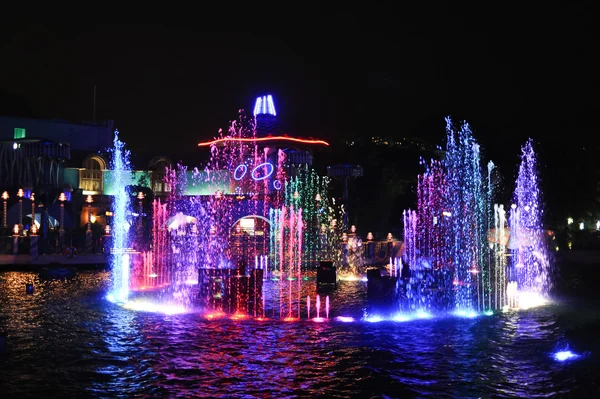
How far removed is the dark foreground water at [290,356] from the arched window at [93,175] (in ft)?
108

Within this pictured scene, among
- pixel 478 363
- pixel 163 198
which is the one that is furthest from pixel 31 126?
pixel 478 363

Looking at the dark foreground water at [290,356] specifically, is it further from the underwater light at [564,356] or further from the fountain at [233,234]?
the fountain at [233,234]

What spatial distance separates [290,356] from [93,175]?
39.3m

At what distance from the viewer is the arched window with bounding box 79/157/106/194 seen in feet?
151

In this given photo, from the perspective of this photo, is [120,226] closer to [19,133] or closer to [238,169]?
[238,169]

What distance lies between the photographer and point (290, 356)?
10.1 metres

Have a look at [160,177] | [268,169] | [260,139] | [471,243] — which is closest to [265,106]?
[260,139]

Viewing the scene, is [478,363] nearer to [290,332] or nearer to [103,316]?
[290,332]

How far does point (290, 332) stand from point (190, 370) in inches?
121

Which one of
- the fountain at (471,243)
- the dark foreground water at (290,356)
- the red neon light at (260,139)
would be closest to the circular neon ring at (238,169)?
the red neon light at (260,139)

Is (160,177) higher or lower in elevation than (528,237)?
higher

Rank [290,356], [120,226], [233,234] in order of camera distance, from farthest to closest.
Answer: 1. [120,226]
2. [233,234]
3. [290,356]

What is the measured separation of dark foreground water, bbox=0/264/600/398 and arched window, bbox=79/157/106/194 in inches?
1295

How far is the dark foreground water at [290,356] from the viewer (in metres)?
8.35
